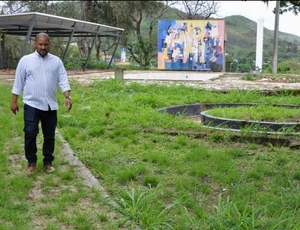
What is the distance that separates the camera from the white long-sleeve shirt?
4.88m

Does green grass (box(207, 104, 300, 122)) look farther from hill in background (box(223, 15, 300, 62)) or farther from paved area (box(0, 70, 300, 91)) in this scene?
hill in background (box(223, 15, 300, 62))

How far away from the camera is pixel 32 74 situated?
4891 millimetres

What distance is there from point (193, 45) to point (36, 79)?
84.5 feet

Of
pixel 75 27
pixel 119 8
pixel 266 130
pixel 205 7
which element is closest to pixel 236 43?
pixel 205 7

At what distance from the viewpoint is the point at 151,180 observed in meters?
4.80

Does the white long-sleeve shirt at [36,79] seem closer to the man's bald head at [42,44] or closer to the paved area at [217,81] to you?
the man's bald head at [42,44]

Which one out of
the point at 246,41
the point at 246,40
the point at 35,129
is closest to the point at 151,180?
the point at 35,129

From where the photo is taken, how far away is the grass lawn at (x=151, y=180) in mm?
3689

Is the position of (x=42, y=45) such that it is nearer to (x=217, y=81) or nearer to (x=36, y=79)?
(x=36, y=79)

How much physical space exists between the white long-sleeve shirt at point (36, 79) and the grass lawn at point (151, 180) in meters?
0.80

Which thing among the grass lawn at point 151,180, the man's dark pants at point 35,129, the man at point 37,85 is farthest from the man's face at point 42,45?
the grass lawn at point 151,180

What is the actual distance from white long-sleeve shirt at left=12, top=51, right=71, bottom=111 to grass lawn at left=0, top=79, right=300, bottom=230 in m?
0.80

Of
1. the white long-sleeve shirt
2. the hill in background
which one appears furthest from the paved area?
the hill in background

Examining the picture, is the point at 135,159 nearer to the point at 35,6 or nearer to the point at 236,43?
the point at 35,6
